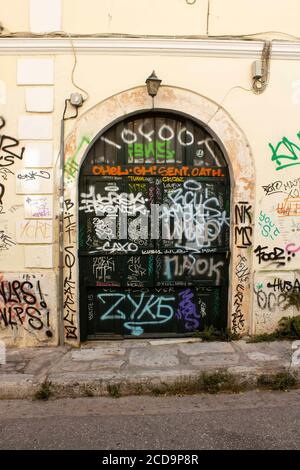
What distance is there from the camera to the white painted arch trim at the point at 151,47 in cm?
471

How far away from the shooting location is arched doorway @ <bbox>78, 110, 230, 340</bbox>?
199 inches

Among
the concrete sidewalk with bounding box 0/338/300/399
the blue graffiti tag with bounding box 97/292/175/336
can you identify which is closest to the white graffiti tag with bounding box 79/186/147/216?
the blue graffiti tag with bounding box 97/292/175/336

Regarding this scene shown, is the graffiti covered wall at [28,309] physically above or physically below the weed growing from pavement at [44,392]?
above

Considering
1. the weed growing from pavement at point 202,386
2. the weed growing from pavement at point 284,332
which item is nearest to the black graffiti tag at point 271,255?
the weed growing from pavement at point 284,332

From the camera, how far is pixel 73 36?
4.72 metres

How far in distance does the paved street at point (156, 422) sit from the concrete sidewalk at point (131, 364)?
0.16 metres

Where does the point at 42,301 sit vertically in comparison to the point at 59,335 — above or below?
above

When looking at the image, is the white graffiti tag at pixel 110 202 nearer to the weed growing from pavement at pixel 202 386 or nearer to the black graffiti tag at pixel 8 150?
the black graffiti tag at pixel 8 150

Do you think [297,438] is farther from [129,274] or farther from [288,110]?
[288,110]

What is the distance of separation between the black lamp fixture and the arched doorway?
1.26 feet

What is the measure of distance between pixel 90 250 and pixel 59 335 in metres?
1.21

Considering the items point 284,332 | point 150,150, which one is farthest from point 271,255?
point 150,150

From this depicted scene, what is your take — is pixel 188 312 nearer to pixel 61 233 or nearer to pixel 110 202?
pixel 110 202

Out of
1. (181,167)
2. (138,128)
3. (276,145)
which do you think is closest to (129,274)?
(181,167)
